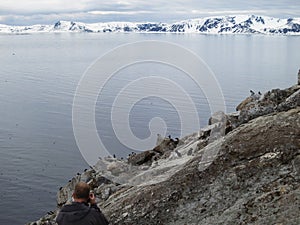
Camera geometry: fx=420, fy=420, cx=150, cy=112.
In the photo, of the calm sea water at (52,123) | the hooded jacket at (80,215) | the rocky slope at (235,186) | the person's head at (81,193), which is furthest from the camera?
the calm sea water at (52,123)

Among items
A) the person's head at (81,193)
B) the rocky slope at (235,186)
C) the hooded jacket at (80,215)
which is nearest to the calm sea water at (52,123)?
the rocky slope at (235,186)

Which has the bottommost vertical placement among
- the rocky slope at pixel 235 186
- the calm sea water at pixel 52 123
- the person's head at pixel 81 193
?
the calm sea water at pixel 52 123

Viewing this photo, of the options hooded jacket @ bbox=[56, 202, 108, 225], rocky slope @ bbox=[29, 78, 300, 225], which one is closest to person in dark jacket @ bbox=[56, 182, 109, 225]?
hooded jacket @ bbox=[56, 202, 108, 225]

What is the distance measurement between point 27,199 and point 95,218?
110ft

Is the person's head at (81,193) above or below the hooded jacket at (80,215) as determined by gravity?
above

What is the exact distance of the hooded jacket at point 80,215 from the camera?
801cm

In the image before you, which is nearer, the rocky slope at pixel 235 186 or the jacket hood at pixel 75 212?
the jacket hood at pixel 75 212

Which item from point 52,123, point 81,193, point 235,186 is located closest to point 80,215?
point 81,193

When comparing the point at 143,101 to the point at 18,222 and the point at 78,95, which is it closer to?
the point at 78,95

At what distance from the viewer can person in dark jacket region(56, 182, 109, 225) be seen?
26.3 feet

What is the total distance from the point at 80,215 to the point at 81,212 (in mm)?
59

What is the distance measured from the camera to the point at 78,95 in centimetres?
7494

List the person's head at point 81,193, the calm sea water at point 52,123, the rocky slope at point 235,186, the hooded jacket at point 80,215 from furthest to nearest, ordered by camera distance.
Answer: the calm sea water at point 52,123 → the rocky slope at point 235,186 → the person's head at point 81,193 → the hooded jacket at point 80,215

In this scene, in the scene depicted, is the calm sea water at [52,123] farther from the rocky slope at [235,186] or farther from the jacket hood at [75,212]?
the jacket hood at [75,212]
